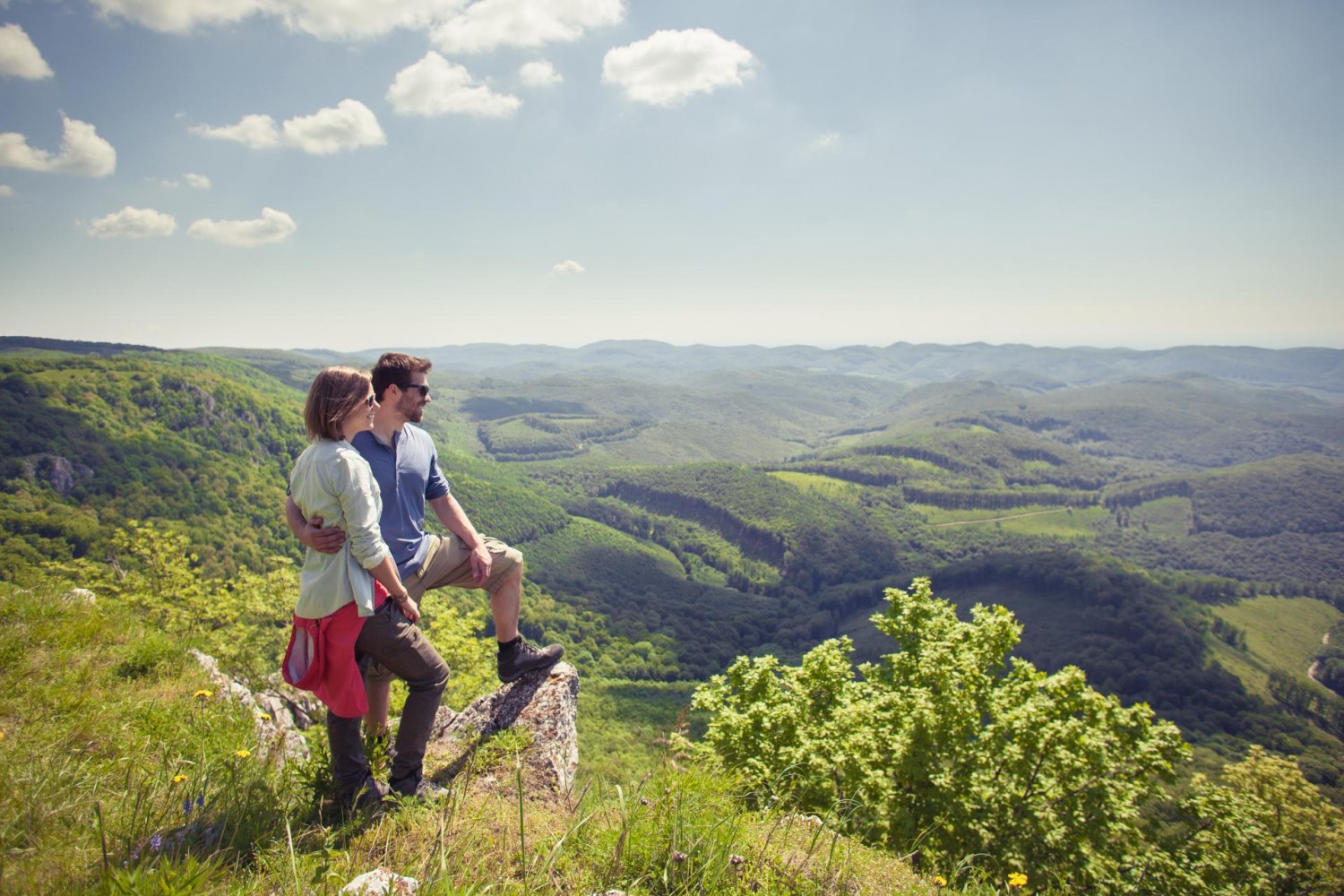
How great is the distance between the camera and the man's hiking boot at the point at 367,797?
12.4 feet

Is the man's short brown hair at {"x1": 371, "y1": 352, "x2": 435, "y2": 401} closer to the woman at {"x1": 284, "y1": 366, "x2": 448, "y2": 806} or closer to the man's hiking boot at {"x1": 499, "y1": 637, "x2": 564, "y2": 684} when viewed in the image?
the woman at {"x1": 284, "y1": 366, "x2": 448, "y2": 806}

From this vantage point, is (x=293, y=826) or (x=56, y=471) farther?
(x=56, y=471)

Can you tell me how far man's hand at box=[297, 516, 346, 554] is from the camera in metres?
3.64

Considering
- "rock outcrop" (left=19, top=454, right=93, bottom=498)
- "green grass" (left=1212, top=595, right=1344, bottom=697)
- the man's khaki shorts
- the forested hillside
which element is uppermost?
the man's khaki shorts

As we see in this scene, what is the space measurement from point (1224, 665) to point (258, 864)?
454 feet

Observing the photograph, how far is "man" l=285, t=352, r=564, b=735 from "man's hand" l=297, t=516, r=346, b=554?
14cm

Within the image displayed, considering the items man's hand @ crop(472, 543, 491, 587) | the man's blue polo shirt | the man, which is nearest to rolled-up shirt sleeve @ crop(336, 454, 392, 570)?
the man

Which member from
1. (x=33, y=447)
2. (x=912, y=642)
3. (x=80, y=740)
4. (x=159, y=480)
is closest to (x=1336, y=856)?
(x=912, y=642)

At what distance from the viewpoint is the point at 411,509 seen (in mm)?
4641

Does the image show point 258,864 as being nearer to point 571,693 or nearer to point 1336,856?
point 571,693

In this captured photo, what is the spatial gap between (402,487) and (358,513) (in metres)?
0.95

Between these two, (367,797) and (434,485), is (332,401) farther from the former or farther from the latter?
(367,797)

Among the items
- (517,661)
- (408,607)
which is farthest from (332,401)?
(517,661)

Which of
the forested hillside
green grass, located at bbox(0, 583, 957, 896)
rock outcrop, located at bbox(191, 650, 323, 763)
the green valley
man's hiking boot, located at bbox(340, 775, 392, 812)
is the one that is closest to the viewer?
green grass, located at bbox(0, 583, 957, 896)
